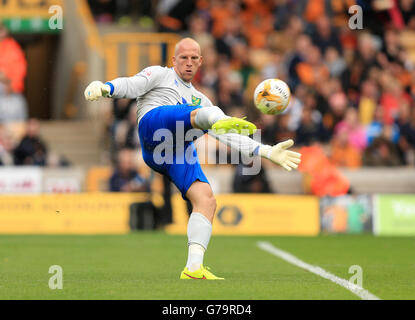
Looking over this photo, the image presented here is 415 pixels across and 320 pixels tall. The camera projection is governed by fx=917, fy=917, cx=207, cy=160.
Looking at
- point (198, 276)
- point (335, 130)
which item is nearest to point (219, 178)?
point (335, 130)

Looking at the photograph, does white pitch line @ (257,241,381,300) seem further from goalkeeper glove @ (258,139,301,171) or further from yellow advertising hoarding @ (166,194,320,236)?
yellow advertising hoarding @ (166,194,320,236)

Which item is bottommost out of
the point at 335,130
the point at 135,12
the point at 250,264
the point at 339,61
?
the point at 250,264

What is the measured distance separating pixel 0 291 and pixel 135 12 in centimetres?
1663

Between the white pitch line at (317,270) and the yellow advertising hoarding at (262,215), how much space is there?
243 centimetres

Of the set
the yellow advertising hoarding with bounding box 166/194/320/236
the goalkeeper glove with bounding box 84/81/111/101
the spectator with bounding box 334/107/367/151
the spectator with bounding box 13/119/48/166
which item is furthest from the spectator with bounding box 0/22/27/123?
the goalkeeper glove with bounding box 84/81/111/101

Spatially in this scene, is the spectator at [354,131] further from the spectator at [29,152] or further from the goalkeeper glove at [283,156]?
the goalkeeper glove at [283,156]

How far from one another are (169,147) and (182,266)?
2075mm

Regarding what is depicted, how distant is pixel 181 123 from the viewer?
7.92 m

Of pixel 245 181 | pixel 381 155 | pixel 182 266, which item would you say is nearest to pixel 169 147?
pixel 182 266

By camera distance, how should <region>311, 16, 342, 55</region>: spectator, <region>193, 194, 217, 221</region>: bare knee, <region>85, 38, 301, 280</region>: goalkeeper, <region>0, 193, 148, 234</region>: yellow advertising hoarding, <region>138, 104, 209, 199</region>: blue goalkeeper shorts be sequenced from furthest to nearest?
<region>311, 16, 342, 55</region>: spectator → <region>0, 193, 148, 234</region>: yellow advertising hoarding → <region>193, 194, 217, 221</region>: bare knee → <region>138, 104, 209, 199</region>: blue goalkeeper shorts → <region>85, 38, 301, 280</region>: goalkeeper

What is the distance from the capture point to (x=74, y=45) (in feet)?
74.1

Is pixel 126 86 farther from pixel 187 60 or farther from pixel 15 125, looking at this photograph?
pixel 15 125

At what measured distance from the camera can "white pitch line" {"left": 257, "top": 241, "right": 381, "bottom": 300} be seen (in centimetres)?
717

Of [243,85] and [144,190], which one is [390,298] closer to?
[144,190]
